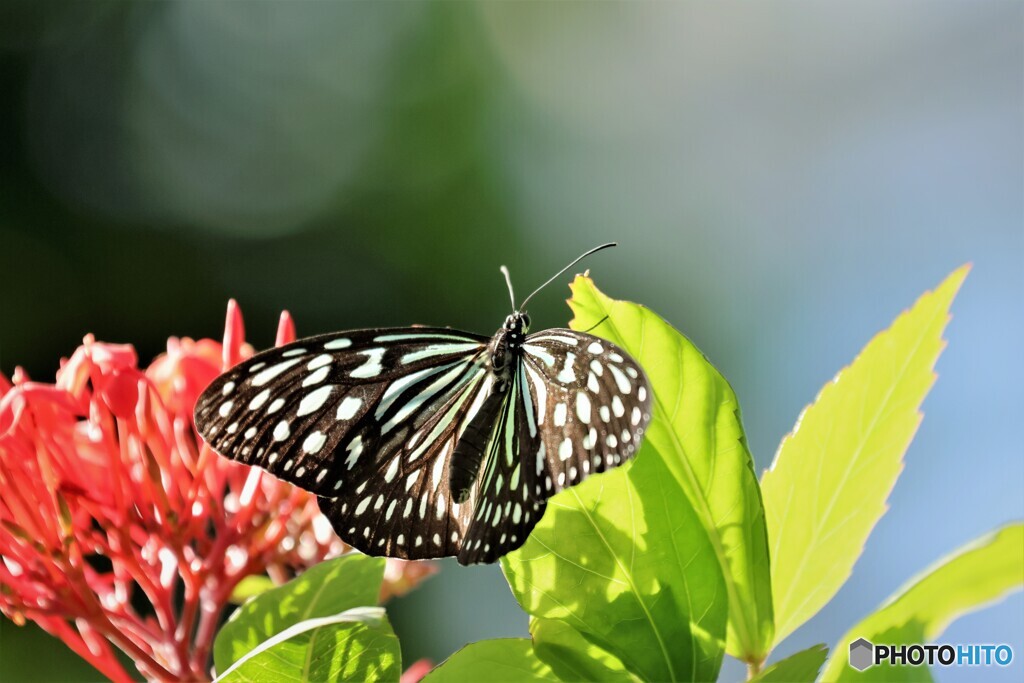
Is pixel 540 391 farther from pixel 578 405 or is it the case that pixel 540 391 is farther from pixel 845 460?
pixel 845 460

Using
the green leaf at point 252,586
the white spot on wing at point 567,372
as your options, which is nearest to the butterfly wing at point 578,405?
the white spot on wing at point 567,372

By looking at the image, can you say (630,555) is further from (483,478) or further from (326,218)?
(326,218)

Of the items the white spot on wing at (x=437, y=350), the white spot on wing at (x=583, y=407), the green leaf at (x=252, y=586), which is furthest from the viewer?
the green leaf at (x=252, y=586)

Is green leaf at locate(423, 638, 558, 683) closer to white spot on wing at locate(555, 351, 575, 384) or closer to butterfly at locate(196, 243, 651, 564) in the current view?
butterfly at locate(196, 243, 651, 564)

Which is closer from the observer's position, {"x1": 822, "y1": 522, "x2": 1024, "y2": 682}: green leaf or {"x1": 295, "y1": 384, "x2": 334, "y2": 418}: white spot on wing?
{"x1": 822, "y1": 522, "x2": 1024, "y2": 682}: green leaf

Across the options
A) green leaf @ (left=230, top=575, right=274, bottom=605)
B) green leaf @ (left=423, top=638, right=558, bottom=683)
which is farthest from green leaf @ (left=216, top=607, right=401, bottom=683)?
green leaf @ (left=230, top=575, right=274, bottom=605)

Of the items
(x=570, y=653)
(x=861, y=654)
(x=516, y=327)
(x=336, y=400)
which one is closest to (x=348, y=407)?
(x=336, y=400)

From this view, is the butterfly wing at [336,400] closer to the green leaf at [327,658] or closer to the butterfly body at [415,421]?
the butterfly body at [415,421]
